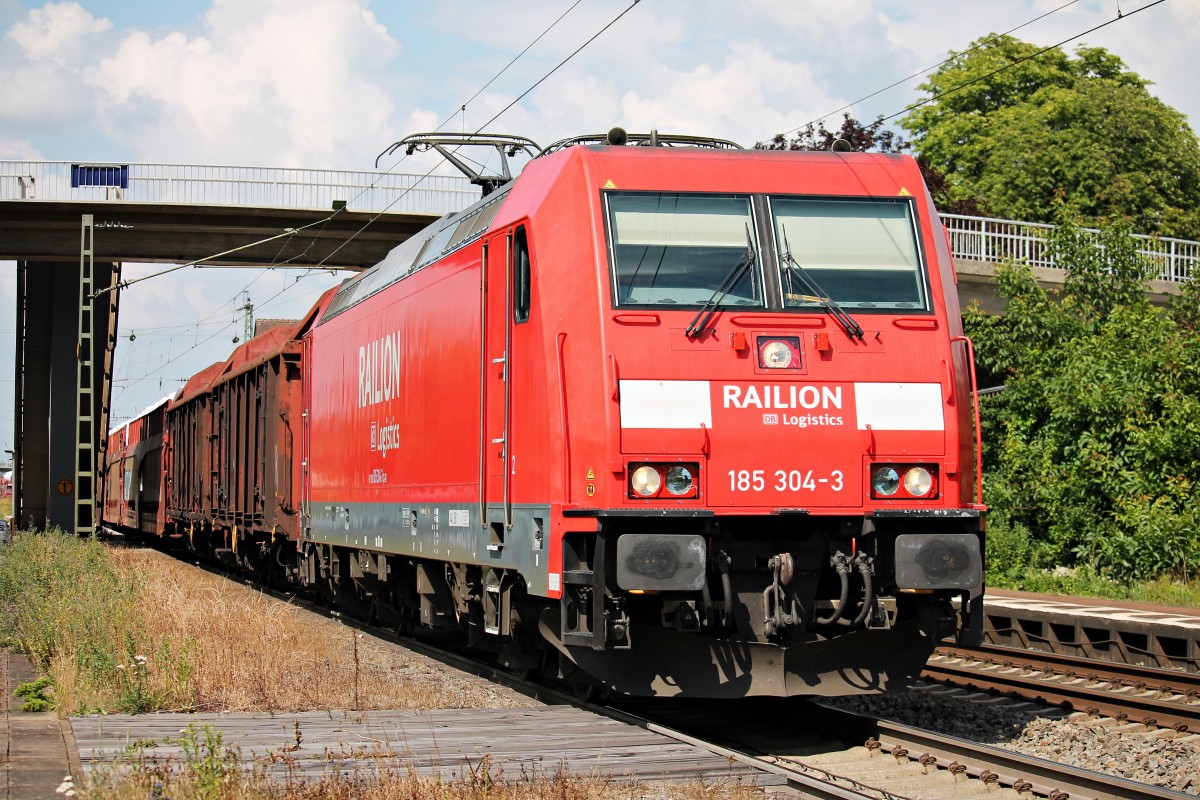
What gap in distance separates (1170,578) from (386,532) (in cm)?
1175

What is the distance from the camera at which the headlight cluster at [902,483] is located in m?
8.45

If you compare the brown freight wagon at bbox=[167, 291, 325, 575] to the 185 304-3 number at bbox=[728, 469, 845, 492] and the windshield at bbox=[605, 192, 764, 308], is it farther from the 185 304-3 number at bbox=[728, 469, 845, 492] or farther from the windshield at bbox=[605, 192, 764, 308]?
the 185 304-3 number at bbox=[728, 469, 845, 492]

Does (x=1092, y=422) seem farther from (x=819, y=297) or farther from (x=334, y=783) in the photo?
(x=334, y=783)

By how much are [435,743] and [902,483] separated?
3173 mm

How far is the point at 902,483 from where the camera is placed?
846 cm

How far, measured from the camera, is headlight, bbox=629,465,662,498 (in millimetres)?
8125

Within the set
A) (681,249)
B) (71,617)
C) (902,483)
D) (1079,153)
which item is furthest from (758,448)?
(1079,153)

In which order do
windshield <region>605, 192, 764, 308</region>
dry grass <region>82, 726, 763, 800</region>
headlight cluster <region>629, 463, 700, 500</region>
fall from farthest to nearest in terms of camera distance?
windshield <region>605, 192, 764, 308</region> < headlight cluster <region>629, 463, 700, 500</region> < dry grass <region>82, 726, 763, 800</region>

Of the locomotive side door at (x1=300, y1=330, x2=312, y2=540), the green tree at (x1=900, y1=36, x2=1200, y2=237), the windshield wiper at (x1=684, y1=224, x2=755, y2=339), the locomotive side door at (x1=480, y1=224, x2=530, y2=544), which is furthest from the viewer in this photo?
the green tree at (x1=900, y1=36, x2=1200, y2=237)

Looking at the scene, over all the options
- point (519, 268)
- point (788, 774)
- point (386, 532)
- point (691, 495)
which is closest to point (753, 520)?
point (691, 495)

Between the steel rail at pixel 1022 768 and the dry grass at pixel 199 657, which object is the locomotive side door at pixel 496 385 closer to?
the dry grass at pixel 199 657

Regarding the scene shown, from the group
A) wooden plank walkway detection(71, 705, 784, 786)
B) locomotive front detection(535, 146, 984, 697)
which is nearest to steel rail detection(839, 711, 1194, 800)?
locomotive front detection(535, 146, 984, 697)

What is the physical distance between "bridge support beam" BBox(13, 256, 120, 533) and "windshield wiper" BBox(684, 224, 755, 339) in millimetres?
35424

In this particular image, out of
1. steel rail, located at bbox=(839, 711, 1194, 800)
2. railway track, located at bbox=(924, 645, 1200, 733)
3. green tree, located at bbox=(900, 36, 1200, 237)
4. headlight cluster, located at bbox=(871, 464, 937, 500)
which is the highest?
green tree, located at bbox=(900, 36, 1200, 237)
